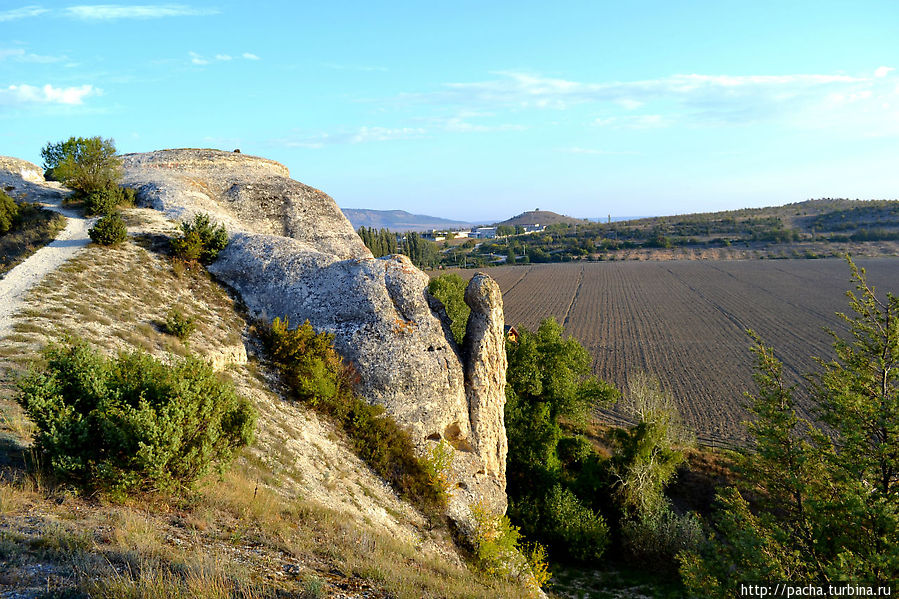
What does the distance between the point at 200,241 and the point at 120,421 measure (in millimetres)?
12623

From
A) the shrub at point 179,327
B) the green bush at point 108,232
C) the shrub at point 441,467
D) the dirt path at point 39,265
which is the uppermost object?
the green bush at point 108,232

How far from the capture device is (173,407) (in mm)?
8109

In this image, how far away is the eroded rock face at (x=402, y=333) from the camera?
647 inches

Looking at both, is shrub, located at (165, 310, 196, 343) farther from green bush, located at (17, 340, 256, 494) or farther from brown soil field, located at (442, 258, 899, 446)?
brown soil field, located at (442, 258, 899, 446)

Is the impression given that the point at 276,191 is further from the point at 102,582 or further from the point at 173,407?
the point at 102,582

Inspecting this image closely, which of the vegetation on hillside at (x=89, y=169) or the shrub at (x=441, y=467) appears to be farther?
the vegetation on hillside at (x=89, y=169)

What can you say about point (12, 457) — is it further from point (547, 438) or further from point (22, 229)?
point (547, 438)

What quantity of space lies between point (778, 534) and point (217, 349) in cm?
1572

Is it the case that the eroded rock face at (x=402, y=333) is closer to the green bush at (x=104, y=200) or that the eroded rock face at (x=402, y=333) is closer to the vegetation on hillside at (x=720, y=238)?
the green bush at (x=104, y=200)

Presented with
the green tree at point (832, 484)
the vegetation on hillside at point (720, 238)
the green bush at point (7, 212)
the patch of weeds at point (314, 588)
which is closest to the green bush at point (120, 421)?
the patch of weeds at point (314, 588)

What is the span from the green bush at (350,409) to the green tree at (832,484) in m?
7.81

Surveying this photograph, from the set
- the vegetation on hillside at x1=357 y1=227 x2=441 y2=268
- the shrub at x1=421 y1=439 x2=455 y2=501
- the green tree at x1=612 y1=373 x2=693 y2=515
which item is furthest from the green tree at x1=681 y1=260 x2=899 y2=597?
the vegetation on hillside at x1=357 y1=227 x2=441 y2=268

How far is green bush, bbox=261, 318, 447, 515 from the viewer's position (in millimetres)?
14953

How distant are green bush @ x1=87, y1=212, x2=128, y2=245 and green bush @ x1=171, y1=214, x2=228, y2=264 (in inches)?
68.9
